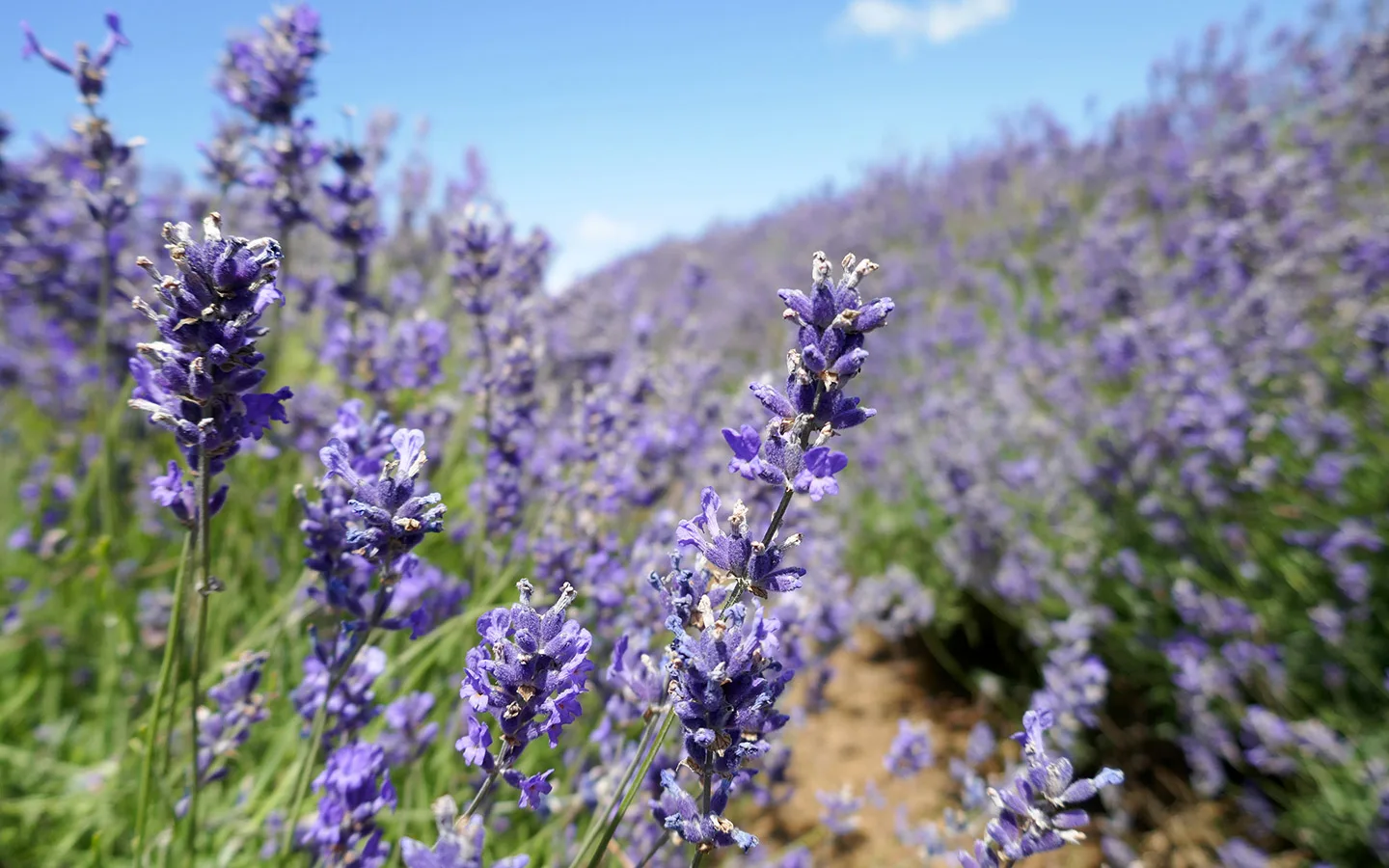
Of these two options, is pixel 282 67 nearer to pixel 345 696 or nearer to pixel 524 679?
pixel 345 696

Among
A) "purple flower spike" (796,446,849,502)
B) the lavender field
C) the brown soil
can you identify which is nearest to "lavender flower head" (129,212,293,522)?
the lavender field

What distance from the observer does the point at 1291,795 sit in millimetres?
2846

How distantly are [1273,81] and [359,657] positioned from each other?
37.8 ft

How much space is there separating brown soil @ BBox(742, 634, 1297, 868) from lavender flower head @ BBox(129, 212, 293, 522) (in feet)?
8.03

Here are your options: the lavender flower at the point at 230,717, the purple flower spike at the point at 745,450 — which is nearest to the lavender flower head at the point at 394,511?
the purple flower spike at the point at 745,450

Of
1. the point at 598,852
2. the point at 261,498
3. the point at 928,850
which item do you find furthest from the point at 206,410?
the point at 261,498

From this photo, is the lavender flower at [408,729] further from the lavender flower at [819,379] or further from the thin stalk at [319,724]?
the lavender flower at [819,379]

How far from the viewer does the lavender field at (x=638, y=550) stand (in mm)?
977

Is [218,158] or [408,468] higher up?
[218,158]

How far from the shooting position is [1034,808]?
1002 millimetres

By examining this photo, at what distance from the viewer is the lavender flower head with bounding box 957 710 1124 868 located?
0.97 meters

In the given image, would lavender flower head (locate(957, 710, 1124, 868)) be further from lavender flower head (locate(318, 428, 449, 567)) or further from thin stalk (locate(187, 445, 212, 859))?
thin stalk (locate(187, 445, 212, 859))

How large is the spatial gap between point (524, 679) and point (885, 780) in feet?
10.1

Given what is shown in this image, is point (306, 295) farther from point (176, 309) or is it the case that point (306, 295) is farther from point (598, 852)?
point (598, 852)
